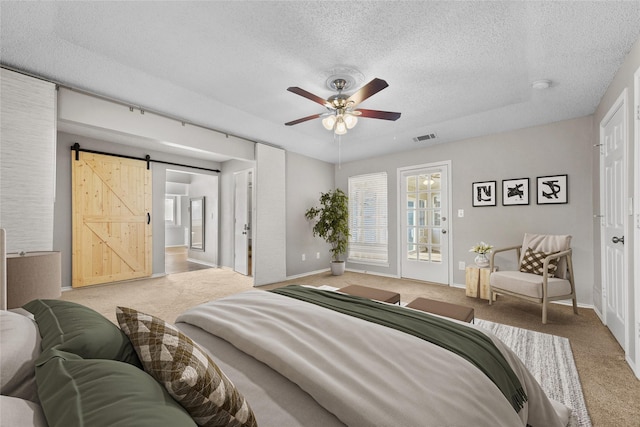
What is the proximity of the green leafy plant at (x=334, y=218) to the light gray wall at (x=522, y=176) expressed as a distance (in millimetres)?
1240

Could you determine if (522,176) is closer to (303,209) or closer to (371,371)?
(303,209)

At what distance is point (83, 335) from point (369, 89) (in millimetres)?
2339

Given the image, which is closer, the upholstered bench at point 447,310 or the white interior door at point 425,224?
the upholstered bench at point 447,310

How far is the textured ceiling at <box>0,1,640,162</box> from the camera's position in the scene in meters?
1.92

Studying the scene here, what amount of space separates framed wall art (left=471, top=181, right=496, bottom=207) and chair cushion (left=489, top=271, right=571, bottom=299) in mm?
1314

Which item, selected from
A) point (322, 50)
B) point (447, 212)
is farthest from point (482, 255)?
point (322, 50)

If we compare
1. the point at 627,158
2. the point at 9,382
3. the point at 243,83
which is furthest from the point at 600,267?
the point at 9,382

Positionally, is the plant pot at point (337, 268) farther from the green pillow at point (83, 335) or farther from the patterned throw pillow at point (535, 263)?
the green pillow at point (83, 335)

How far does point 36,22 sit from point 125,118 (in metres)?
1.33

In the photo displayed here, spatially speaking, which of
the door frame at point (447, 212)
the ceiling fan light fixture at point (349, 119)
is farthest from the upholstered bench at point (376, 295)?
the door frame at point (447, 212)

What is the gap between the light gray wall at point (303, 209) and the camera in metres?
5.45

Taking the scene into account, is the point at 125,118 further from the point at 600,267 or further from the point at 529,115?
the point at 600,267

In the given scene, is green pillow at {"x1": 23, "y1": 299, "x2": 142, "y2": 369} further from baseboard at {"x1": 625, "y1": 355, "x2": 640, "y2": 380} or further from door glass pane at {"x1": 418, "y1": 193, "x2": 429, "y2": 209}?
door glass pane at {"x1": 418, "y1": 193, "x2": 429, "y2": 209}

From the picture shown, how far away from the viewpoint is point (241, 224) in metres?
5.66
